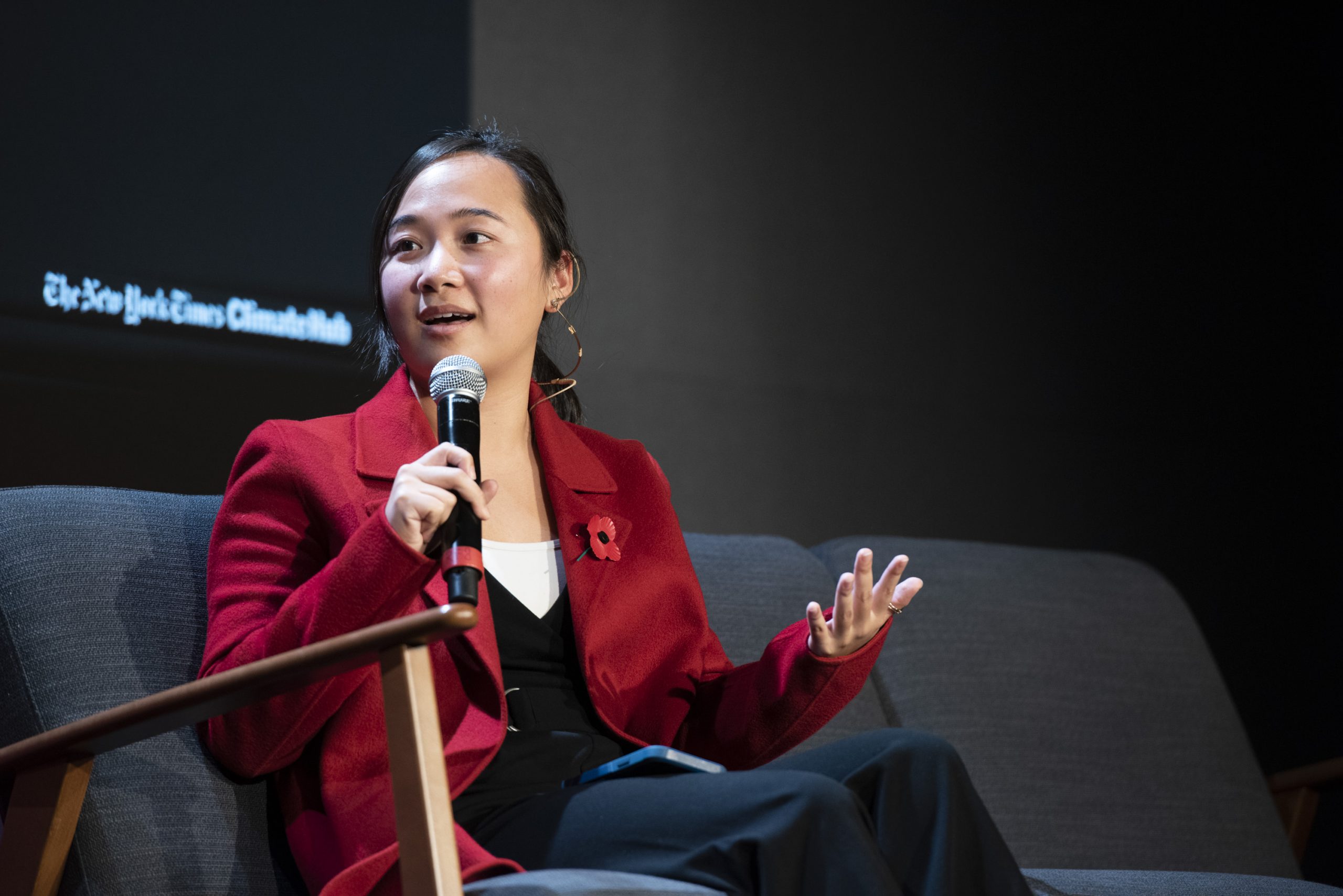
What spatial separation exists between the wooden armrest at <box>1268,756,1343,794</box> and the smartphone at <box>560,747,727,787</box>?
51.4 inches

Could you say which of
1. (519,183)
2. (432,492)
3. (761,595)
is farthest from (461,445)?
(761,595)

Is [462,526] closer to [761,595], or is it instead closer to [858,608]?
[858,608]

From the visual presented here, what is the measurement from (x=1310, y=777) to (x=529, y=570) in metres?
1.42

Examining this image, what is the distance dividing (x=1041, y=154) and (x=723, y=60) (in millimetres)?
827

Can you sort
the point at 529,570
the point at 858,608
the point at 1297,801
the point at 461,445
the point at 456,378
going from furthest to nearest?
the point at 1297,801 → the point at 529,570 → the point at 858,608 → the point at 456,378 → the point at 461,445

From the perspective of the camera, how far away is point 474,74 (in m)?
2.47

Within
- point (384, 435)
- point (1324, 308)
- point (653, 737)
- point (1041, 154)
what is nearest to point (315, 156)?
point (384, 435)

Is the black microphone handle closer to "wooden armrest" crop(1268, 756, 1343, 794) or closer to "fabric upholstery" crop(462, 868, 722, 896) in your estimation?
"fabric upholstery" crop(462, 868, 722, 896)

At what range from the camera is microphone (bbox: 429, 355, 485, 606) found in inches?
42.8

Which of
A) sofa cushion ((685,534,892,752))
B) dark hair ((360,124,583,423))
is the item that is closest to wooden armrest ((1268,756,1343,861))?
sofa cushion ((685,534,892,752))

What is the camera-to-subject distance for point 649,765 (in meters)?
1.31

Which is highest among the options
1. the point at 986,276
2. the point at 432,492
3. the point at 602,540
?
the point at 986,276

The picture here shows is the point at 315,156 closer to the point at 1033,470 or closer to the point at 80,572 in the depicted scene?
the point at 80,572

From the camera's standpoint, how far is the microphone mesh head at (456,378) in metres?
1.32
